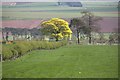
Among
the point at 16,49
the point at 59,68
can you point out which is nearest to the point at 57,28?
the point at 16,49

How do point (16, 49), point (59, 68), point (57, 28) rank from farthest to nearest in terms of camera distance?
point (57, 28) < point (16, 49) < point (59, 68)

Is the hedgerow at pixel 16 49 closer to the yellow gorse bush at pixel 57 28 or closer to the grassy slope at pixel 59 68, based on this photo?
the grassy slope at pixel 59 68

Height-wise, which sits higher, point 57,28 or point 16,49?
point 57,28

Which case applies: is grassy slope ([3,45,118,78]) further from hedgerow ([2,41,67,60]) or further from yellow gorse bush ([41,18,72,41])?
yellow gorse bush ([41,18,72,41])

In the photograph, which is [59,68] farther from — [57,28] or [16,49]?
[57,28]

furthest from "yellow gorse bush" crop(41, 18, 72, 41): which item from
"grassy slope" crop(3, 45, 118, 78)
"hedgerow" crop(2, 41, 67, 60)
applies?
"grassy slope" crop(3, 45, 118, 78)

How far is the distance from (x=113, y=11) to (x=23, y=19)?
399cm

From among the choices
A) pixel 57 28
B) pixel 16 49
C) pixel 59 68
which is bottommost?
pixel 59 68

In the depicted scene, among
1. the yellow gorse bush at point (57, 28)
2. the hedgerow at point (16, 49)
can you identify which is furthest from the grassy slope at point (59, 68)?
the yellow gorse bush at point (57, 28)

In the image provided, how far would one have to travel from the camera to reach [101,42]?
29672 millimetres

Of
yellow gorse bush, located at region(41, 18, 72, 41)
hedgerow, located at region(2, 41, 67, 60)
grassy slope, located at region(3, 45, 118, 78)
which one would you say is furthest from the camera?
yellow gorse bush, located at region(41, 18, 72, 41)

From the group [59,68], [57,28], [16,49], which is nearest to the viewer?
[59,68]

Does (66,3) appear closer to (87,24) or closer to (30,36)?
(30,36)

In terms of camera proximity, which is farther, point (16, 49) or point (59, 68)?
point (16, 49)
